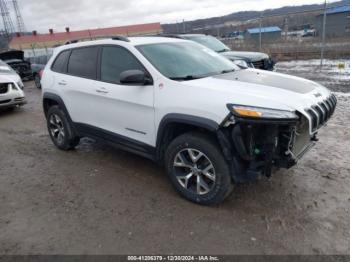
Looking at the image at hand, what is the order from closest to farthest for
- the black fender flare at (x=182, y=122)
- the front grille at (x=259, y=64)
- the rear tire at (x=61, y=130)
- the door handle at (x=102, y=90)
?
1. the black fender flare at (x=182, y=122)
2. the door handle at (x=102, y=90)
3. the rear tire at (x=61, y=130)
4. the front grille at (x=259, y=64)

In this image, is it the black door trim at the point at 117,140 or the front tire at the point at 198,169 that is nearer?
the front tire at the point at 198,169

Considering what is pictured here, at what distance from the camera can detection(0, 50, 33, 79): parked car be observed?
16.3m

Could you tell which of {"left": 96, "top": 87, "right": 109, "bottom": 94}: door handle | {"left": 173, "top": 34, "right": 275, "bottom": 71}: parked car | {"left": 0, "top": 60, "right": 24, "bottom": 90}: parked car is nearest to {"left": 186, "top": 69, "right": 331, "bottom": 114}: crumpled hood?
{"left": 96, "top": 87, "right": 109, "bottom": 94}: door handle

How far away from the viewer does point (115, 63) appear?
4.16 metres

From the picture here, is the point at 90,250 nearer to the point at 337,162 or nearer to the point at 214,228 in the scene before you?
the point at 214,228

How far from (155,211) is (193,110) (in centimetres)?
121

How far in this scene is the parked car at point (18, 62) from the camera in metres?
16.3

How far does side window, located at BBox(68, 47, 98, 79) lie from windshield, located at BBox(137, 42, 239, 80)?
0.90 metres

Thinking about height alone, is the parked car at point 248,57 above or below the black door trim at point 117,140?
above

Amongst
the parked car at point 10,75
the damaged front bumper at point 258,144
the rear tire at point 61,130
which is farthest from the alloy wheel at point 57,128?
the parked car at point 10,75

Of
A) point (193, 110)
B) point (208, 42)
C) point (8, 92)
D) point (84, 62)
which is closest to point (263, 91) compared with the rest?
point (193, 110)

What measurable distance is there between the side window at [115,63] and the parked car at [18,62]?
1419 centimetres

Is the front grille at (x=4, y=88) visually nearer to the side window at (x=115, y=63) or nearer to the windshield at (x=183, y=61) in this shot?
the side window at (x=115, y=63)

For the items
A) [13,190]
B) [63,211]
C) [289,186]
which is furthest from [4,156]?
[289,186]
